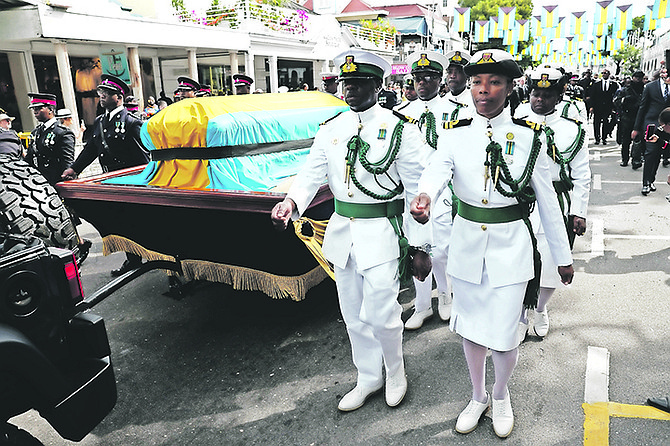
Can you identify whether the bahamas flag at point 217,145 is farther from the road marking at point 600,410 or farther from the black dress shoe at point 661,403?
the black dress shoe at point 661,403

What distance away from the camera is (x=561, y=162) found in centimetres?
341

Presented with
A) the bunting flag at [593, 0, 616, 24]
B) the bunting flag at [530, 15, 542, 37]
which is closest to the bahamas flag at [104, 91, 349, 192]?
the bunting flag at [593, 0, 616, 24]

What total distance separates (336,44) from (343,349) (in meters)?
26.5

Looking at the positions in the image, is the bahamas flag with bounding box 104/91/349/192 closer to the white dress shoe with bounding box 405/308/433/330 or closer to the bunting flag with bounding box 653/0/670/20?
the white dress shoe with bounding box 405/308/433/330

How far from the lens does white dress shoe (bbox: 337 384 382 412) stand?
2904 millimetres

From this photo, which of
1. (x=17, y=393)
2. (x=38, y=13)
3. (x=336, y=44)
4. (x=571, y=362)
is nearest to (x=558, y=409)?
(x=571, y=362)

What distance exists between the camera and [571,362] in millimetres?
3326

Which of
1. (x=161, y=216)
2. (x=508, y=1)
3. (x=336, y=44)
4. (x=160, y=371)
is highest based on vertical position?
(x=508, y=1)

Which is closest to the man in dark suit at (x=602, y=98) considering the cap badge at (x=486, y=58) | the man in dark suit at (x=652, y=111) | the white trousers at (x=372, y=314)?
the man in dark suit at (x=652, y=111)

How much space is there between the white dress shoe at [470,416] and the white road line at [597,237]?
3.41 metres

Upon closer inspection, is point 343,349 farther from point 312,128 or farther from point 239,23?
point 239,23

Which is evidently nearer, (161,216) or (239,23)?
(161,216)

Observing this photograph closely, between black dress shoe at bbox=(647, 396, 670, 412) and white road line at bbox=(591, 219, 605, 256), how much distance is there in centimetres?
286

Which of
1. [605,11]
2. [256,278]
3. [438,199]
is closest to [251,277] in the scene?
[256,278]
